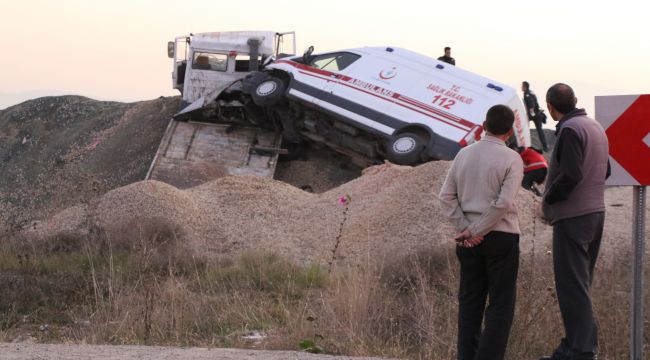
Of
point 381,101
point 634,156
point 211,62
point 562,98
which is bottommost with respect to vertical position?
point 381,101

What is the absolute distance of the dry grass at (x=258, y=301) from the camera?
765 cm

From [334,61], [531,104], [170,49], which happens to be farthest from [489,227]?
[170,49]

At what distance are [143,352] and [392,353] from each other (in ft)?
5.80

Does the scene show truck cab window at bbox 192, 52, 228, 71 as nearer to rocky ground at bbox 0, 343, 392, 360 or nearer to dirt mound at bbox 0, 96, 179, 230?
dirt mound at bbox 0, 96, 179, 230

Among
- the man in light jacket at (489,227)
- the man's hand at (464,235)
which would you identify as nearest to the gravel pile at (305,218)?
the man in light jacket at (489,227)

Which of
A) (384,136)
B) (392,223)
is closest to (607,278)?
(392,223)

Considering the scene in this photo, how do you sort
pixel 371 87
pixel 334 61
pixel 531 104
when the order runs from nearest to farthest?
pixel 371 87
pixel 334 61
pixel 531 104

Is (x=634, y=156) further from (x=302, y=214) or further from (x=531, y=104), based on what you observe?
(x=531, y=104)

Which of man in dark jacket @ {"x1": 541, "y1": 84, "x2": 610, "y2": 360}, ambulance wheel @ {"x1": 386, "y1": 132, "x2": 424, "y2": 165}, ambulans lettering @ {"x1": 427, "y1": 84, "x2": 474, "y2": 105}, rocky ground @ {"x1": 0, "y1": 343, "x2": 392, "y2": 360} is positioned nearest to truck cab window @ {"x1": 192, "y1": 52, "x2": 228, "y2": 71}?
ambulans lettering @ {"x1": 427, "y1": 84, "x2": 474, "y2": 105}

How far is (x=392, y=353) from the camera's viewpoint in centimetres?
714

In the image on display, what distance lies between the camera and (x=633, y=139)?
6672 millimetres

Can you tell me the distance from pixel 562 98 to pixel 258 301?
4412 mm

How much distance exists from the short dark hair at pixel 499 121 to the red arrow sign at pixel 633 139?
0.97 m

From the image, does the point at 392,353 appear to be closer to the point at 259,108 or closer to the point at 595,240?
the point at 595,240
